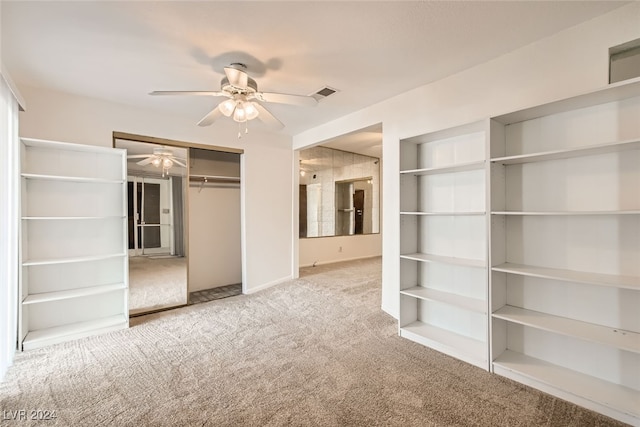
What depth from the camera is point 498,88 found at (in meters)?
2.30

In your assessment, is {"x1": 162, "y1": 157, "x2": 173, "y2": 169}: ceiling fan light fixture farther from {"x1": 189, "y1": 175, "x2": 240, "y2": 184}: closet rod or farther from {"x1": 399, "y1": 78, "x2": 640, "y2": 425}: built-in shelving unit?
{"x1": 399, "y1": 78, "x2": 640, "y2": 425}: built-in shelving unit

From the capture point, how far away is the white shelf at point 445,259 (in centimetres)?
228

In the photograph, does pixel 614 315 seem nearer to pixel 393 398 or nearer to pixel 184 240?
pixel 393 398

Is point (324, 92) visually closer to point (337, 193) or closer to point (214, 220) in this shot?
point (214, 220)

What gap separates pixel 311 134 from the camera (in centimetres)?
438

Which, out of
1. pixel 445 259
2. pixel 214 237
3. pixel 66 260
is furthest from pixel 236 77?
pixel 214 237

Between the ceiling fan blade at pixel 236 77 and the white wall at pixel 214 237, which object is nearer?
the ceiling fan blade at pixel 236 77

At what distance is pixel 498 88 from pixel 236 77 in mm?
2112

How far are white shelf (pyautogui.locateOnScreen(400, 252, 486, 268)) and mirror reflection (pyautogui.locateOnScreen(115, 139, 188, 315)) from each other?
287 centimetres

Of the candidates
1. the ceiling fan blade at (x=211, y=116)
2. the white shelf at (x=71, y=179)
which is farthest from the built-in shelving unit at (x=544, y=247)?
the white shelf at (x=71, y=179)

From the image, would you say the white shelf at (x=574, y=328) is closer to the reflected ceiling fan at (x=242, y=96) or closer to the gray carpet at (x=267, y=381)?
the gray carpet at (x=267, y=381)

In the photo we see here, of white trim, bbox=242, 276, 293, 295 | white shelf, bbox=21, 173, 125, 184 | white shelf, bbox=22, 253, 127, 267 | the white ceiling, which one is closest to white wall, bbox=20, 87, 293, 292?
white trim, bbox=242, 276, 293, 295

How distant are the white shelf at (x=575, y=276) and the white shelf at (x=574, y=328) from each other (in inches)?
12.9

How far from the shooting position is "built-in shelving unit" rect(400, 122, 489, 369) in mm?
2389
